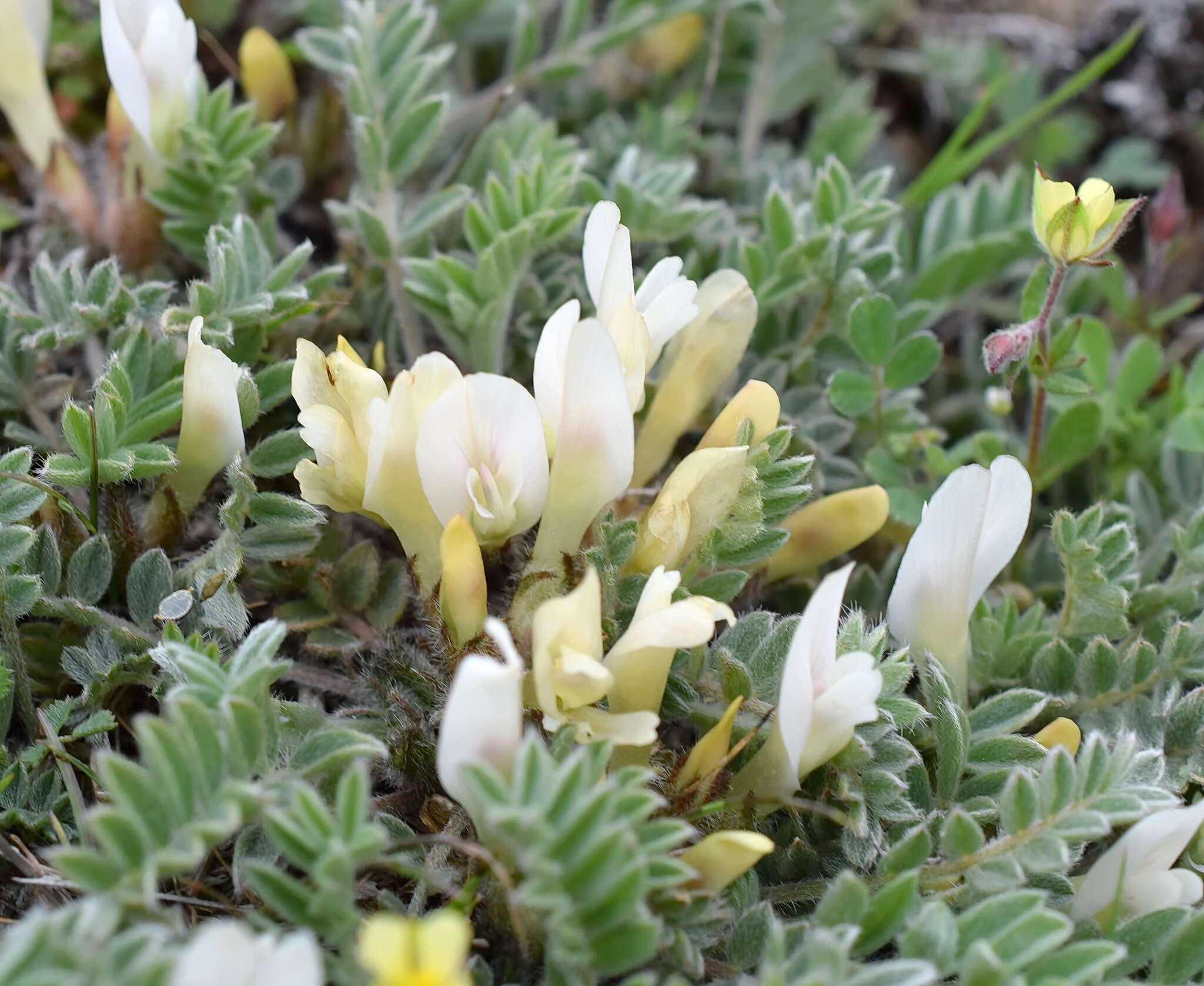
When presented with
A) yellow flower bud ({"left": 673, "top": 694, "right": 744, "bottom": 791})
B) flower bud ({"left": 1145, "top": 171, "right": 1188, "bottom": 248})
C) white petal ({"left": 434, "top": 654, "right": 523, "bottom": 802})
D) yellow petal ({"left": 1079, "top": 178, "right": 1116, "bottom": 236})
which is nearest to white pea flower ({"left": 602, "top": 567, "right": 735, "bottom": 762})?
yellow flower bud ({"left": 673, "top": 694, "right": 744, "bottom": 791})

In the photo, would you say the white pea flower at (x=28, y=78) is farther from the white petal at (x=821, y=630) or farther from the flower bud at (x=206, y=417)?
the white petal at (x=821, y=630)

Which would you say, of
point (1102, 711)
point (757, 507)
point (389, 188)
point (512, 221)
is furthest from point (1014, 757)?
point (389, 188)

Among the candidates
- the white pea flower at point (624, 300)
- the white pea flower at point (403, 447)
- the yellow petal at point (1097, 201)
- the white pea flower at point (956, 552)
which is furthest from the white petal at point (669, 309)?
the yellow petal at point (1097, 201)

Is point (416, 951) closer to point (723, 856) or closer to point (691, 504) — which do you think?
point (723, 856)

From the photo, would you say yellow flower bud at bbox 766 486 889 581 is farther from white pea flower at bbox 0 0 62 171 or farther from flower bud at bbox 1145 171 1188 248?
white pea flower at bbox 0 0 62 171

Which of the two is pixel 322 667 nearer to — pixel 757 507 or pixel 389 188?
pixel 757 507

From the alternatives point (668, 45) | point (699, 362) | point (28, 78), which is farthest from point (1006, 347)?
point (28, 78)
